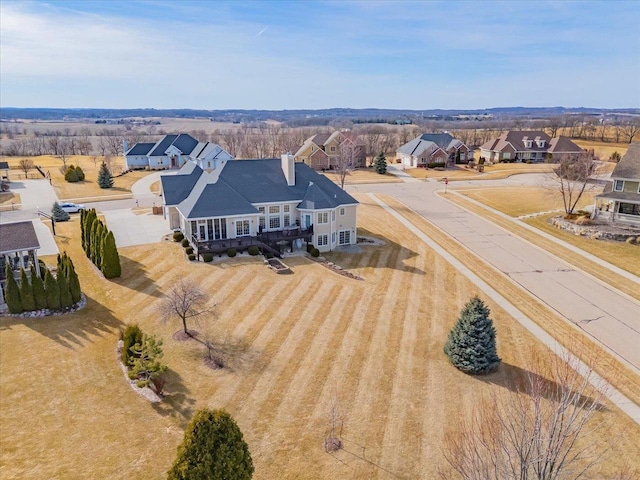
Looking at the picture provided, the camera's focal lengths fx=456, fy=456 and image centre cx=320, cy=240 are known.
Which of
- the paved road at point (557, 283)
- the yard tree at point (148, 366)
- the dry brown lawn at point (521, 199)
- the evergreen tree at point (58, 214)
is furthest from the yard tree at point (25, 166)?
the dry brown lawn at point (521, 199)

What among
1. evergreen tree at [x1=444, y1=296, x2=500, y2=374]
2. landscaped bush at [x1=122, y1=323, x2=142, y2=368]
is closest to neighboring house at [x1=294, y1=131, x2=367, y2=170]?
evergreen tree at [x1=444, y1=296, x2=500, y2=374]

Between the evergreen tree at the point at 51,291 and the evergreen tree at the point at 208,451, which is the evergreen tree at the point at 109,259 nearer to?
the evergreen tree at the point at 51,291

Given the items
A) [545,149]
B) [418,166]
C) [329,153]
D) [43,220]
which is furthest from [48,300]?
[545,149]

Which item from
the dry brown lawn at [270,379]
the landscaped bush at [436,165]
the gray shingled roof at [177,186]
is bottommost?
the dry brown lawn at [270,379]

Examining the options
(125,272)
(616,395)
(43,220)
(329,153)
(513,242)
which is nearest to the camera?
(616,395)

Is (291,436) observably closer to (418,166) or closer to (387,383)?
(387,383)

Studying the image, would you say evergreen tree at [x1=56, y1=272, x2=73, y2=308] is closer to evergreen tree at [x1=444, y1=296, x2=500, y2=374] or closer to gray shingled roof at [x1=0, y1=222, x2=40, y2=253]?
gray shingled roof at [x1=0, y1=222, x2=40, y2=253]
